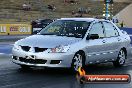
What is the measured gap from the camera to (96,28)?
1215cm

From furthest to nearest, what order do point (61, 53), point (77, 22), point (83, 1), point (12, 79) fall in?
point (83, 1)
point (77, 22)
point (61, 53)
point (12, 79)

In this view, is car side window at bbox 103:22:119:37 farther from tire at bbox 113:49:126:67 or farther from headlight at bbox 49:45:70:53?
headlight at bbox 49:45:70:53

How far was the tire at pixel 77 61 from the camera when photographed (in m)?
10.8

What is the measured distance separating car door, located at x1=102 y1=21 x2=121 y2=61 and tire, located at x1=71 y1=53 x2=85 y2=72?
1.26m

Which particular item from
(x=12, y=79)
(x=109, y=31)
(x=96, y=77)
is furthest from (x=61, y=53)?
(x=96, y=77)

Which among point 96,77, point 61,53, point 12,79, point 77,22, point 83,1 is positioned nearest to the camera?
point 96,77

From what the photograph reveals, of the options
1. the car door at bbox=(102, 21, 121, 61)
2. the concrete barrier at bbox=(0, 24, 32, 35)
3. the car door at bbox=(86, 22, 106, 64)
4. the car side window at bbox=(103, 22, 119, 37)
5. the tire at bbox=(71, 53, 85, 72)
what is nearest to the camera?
the tire at bbox=(71, 53, 85, 72)

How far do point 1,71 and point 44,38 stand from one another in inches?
54.8

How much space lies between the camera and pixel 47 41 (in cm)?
1070

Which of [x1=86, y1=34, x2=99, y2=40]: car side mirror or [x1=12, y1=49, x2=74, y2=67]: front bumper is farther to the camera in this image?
[x1=86, y1=34, x2=99, y2=40]: car side mirror

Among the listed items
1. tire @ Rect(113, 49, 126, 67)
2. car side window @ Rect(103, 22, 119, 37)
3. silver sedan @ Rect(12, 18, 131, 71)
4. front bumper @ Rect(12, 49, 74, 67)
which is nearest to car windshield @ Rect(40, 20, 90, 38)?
silver sedan @ Rect(12, 18, 131, 71)

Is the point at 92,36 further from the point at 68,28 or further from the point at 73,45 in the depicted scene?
the point at 73,45

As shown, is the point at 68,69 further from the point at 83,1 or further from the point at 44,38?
the point at 83,1

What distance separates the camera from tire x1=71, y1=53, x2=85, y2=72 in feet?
35.5
